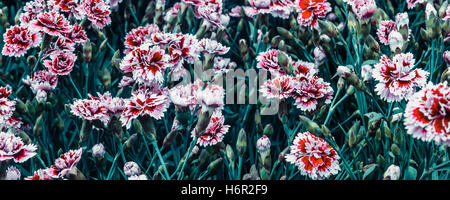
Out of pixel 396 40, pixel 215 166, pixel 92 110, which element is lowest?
pixel 215 166

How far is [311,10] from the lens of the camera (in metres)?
0.77

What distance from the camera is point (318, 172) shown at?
0.63 metres

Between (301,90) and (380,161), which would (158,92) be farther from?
(380,161)

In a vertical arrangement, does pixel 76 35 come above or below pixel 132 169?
above

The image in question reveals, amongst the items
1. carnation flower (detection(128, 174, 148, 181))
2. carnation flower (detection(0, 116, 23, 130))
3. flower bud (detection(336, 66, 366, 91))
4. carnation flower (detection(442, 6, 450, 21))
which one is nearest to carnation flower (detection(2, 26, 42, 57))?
carnation flower (detection(0, 116, 23, 130))

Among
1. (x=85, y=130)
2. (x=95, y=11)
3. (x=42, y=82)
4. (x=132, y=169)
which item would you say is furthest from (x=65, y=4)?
(x=132, y=169)

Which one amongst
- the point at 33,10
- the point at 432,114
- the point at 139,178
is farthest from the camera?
the point at 33,10

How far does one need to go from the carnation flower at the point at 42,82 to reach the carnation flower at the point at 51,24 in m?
0.08

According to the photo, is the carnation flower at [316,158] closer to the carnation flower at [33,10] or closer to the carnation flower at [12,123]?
the carnation flower at [12,123]

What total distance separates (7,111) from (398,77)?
651 millimetres

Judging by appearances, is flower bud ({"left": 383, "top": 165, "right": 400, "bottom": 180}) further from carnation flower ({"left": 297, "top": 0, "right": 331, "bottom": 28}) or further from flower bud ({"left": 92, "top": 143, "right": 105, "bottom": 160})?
flower bud ({"left": 92, "top": 143, "right": 105, "bottom": 160})

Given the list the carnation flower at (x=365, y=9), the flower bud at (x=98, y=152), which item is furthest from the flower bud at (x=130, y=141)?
the carnation flower at (x=365, y=9)
